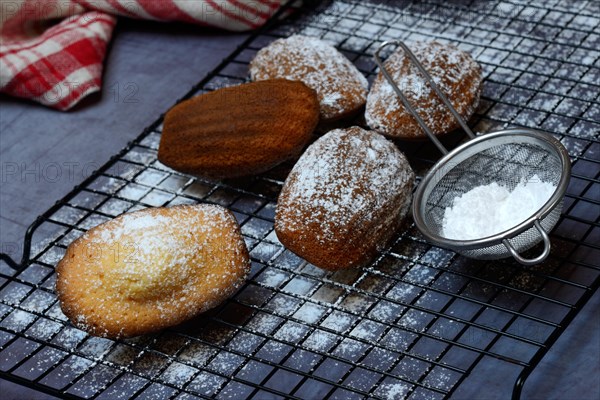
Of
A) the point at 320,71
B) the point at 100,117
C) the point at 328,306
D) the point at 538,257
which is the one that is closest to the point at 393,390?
the point at 328,306

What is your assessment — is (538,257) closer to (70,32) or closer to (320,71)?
(320,71)

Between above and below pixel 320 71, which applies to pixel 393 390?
below

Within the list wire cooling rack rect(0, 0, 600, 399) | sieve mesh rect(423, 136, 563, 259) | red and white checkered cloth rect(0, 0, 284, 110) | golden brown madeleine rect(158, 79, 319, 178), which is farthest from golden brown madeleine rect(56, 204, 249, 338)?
red and white checkered cloth rect(0, 0, 284, 110)

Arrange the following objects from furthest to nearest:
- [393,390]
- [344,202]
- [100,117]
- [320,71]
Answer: [100,117] < [320,71] < [344,202] < [393,390]

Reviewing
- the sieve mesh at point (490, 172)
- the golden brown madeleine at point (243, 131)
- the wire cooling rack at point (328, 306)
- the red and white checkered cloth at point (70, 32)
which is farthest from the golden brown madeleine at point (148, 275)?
the red and white checkered cloth at point (70, 32)

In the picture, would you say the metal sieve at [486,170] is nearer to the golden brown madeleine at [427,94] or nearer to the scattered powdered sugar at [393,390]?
the golden brown madeleine at [427,94]

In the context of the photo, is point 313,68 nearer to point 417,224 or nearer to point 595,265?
point 417,224

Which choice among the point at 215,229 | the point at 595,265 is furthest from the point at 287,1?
the point at 595,265
